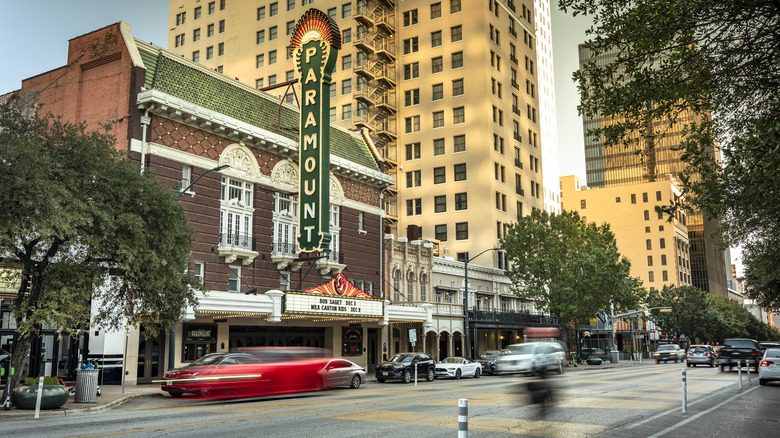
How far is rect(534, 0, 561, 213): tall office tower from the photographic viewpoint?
340 feet

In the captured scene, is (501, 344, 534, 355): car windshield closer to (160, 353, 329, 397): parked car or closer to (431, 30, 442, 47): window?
(160, 353, 329, 397): parked car

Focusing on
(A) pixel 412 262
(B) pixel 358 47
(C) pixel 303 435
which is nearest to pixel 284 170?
(A) pixel 412 262

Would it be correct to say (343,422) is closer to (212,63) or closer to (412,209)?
(412,209)

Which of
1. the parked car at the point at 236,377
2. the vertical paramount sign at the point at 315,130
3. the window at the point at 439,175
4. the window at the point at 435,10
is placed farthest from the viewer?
the window at the point at 435,10

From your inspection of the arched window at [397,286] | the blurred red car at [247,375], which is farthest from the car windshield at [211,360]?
the arched window at [397,286]

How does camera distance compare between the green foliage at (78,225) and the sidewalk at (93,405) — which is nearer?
the sidewalk at (93,405)

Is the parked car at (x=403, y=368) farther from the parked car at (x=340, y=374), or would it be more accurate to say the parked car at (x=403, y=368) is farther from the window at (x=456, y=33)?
the window at (x=456, y=33)

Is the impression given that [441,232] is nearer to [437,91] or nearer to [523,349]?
[437,91]

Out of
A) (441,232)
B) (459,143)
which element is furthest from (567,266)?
(459,143)

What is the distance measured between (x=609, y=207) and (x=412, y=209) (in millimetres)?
89904

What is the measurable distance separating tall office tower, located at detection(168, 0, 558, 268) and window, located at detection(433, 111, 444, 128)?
11 centimetres

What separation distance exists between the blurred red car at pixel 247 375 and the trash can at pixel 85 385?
8.82ft

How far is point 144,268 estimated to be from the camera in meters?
22.1

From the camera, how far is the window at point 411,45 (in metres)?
70.1
